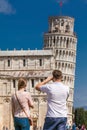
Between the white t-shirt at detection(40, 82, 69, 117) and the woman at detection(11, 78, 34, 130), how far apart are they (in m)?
0.95

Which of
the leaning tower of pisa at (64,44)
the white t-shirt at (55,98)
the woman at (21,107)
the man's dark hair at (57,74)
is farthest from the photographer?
the leaning tower of pisa at (64,44)

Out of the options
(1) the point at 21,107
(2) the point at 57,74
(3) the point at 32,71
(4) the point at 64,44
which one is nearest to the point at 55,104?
(2) the point at 57,74

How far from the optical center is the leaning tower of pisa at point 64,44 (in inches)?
4975

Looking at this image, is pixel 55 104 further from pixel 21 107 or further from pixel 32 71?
pixel 32 71

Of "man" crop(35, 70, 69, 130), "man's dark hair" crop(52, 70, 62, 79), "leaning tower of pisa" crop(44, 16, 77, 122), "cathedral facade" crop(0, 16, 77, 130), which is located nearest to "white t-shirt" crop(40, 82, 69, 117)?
"man" crop(35, 70, 69, 130)

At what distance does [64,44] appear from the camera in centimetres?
12812

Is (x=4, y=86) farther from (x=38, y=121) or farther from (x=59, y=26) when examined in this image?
(x=59, y=26)

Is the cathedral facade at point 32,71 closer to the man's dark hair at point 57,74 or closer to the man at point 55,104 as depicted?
the man at point 55,104

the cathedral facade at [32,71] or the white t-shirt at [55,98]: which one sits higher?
the white t-shirt at [55,98]

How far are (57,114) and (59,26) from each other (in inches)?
4577

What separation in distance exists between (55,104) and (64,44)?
372 feet

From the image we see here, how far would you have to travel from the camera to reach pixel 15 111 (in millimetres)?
15820

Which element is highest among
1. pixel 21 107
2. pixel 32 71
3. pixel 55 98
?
pixel 55 98

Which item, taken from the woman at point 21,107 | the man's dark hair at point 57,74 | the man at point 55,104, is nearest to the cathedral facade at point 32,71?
the woman at point 21,107
